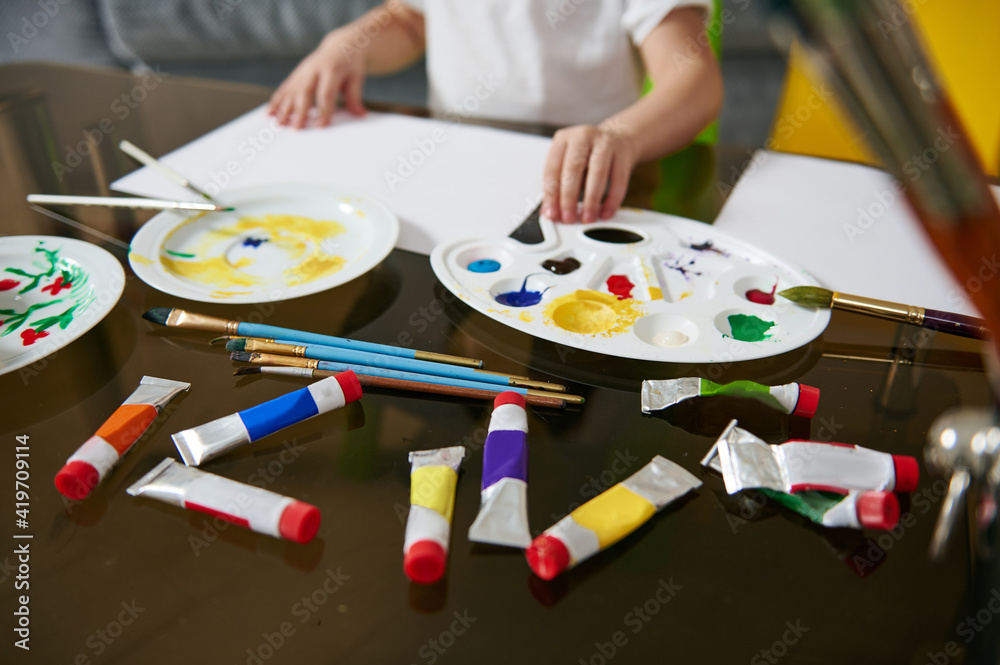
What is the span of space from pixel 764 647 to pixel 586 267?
1.20 ft

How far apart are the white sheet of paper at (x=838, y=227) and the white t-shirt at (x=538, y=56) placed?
352 millimetres

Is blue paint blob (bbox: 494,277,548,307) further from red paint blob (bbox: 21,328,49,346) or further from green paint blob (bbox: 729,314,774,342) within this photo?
red paint blob (bbox: 21,328,49,346)

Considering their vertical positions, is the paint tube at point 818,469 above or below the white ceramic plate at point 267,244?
below

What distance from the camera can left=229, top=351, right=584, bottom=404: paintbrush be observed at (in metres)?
0.49

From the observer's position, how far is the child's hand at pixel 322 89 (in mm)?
1003

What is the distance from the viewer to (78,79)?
3.65 ft

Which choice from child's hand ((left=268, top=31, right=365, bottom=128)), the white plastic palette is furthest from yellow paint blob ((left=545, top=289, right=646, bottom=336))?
child's hand ((left=268, top=31, right=365, bottom=128))

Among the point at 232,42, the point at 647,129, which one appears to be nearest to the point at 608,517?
the point at 647,129

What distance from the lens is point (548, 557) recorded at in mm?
367

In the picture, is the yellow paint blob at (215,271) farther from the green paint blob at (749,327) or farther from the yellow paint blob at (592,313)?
the green paint blob at (749,327)

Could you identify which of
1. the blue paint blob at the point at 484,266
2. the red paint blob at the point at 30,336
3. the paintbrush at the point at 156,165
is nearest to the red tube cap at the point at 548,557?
the blue paint blob at the point at 484,266

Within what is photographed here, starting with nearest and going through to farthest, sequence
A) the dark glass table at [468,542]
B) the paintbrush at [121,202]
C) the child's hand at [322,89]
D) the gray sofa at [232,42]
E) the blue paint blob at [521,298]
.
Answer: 1. the dark glass table at [468,542]
2. the blue paint blob at [521,298]
3. the paintbrush at [121,202]
4. the child's hand at [322,89]
5. the gray sofa at [232,42]

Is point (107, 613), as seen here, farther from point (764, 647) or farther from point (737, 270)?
point (737, 270)

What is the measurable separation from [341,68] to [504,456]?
811 mm
